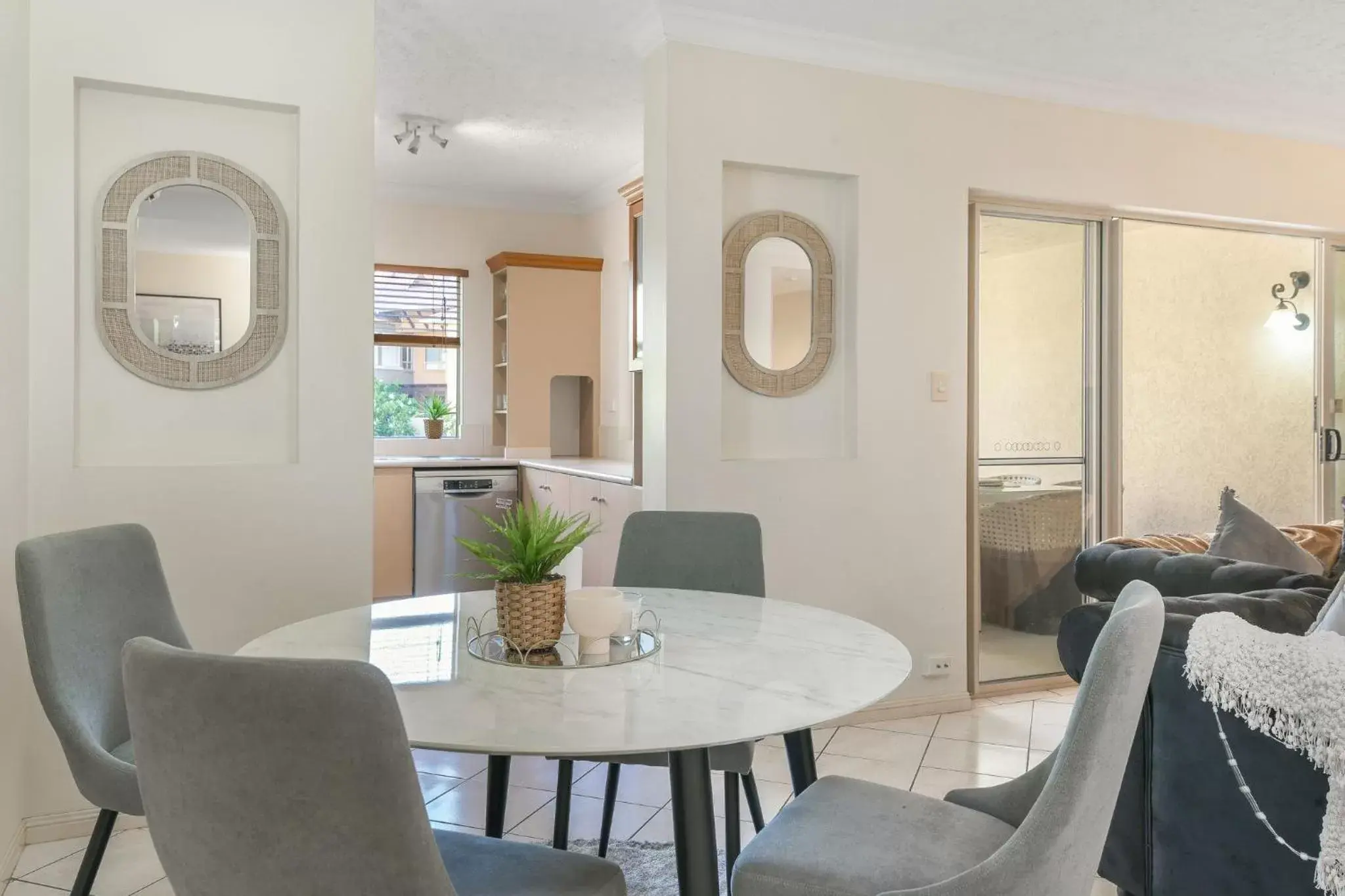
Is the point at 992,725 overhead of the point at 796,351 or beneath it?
beneath

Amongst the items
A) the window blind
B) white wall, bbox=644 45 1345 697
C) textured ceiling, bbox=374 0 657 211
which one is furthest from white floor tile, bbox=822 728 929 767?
the window blind

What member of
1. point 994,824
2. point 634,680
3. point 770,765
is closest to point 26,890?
point 634,680

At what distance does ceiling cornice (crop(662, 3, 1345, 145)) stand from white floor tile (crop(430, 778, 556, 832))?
8.14ft

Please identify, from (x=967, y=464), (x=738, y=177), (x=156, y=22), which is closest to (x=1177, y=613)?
(x=967, y=464)

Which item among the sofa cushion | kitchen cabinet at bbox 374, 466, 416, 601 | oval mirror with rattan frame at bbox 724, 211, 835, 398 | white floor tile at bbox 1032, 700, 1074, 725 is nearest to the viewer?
the sofa cushion

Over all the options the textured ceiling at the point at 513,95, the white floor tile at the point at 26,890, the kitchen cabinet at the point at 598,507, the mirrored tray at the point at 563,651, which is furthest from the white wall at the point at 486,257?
the mirrored tray at the point at 563,651

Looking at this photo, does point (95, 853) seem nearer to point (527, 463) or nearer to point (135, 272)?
point (135, 272)

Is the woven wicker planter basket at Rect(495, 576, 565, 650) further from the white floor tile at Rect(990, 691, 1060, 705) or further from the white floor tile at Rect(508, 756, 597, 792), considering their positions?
the white floor tile at Rect(990, 691, 1060, 705)

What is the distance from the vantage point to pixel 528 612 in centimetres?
164

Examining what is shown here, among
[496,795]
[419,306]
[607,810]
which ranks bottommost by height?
[607,810]

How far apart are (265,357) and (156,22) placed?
3.10 ft

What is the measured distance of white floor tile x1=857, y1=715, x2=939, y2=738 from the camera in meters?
3.46

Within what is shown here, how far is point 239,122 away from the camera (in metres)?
2.77

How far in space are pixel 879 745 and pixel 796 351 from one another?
1.43 metres
